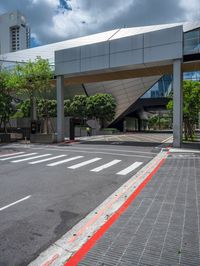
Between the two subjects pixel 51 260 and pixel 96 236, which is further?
pixel 96 236

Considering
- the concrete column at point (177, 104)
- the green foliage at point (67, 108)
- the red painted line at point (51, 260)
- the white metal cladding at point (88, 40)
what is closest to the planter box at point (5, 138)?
the concrete column at point (177, 104)

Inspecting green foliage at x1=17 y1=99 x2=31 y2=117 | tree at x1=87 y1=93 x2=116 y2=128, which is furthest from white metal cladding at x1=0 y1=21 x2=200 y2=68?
tree at x1=87 y1=93 x2=116 y2=128

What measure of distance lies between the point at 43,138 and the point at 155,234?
2671 cm

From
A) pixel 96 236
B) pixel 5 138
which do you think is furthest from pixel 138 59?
pixel 96 236

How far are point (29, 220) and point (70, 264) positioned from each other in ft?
7.09

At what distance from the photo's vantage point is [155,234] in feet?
16.0

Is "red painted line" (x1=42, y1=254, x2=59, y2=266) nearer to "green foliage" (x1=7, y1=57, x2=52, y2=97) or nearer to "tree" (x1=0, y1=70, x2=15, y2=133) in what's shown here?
"green foliage" (x1=7, y1=57, x2=52, y2=97)

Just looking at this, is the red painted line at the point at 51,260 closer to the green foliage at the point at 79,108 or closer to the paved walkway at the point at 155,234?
the paved walkway at the point at 155,234

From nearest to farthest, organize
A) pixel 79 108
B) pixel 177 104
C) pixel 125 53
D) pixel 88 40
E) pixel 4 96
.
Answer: pixel 177 104 → pixel 125 53 → pixel 4 96 → pixel 79 108 → pixel 88 40

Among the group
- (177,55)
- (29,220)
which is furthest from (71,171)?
(177,55)

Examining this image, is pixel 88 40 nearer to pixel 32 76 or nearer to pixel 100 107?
pixel 100 107

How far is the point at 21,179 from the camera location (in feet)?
33.2

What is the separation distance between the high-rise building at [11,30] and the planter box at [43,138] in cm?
14953

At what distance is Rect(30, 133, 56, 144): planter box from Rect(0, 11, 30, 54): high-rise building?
149531mm
